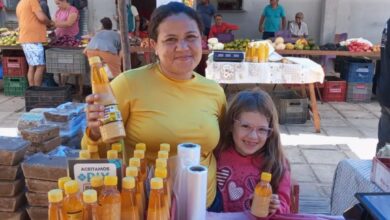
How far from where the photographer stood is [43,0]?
9.80 metres

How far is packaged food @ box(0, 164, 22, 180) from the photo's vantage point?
2.92 metres

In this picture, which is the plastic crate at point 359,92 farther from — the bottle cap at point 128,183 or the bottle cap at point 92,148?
the bottle cap at point 128,183

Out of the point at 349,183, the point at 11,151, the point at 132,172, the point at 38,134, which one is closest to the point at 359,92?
the point at 349,183

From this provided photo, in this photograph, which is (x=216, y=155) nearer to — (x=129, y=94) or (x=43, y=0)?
(x=129, y=94)

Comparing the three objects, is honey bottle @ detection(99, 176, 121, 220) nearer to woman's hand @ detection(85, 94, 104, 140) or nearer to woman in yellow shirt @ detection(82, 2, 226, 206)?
woman's hand @ detection(85, 94, 104, 140)

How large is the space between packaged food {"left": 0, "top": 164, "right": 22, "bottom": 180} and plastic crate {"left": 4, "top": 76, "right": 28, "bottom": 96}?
18.3 feet

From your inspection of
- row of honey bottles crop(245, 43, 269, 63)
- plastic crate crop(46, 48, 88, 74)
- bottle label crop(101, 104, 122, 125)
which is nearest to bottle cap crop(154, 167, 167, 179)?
bottle label crop(101, 104, 122, 125)

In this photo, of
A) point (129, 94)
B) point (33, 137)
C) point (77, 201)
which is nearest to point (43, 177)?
point (33, 137)

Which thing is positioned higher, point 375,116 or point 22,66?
point 22,66

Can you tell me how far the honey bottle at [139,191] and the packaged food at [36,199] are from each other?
180cm

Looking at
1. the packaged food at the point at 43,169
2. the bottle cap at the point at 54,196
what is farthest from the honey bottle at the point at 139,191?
the packaged food at the point at 43,169

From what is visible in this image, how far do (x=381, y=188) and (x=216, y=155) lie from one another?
3.16ft

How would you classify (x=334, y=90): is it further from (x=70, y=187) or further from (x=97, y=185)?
(x=70, y=187)

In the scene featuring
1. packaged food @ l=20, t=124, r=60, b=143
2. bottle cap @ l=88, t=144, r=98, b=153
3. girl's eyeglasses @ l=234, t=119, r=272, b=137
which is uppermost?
bottle cap @ l=88, t=144, r=98, b=153
